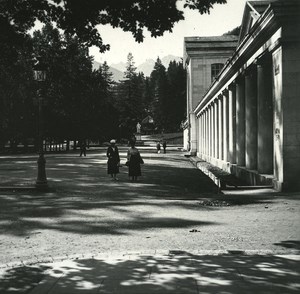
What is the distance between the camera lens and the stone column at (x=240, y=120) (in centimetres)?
2297

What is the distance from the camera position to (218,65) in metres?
59.4

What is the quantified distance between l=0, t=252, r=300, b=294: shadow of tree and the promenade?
0.04ft

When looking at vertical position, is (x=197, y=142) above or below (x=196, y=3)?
below

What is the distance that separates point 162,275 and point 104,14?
7420mm

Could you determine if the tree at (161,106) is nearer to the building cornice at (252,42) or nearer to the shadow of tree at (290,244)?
the building cornice at (252,42)

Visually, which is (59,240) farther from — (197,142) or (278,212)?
(197,142)

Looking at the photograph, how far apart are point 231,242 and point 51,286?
329 cm

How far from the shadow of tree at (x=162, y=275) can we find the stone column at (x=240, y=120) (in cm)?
1733

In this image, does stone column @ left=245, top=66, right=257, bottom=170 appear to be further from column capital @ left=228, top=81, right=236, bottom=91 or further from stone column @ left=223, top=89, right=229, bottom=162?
stone column @ left=223, top=89, right=229, bottom=162

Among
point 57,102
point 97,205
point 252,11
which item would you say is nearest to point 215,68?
point 57,102

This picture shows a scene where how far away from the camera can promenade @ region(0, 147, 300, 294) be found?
5.06 meters

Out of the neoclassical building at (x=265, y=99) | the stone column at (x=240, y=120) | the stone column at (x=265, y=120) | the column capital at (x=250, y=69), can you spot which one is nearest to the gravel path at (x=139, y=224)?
the neoclassical building at (x=265, y=99)

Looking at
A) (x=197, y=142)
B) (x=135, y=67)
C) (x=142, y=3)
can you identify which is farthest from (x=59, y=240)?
(x=135, y=67)

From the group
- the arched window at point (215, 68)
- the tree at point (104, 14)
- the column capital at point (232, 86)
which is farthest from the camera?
the arched window at point (215, 68)
